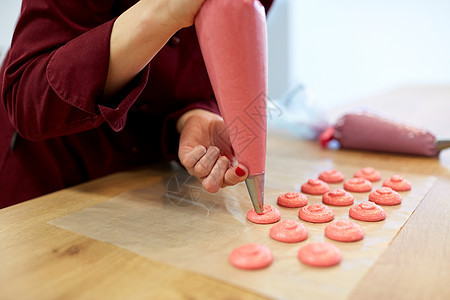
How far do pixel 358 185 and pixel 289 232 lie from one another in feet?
0.84

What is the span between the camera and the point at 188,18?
0.51 metres

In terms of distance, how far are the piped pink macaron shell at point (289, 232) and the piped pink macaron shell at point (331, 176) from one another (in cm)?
25

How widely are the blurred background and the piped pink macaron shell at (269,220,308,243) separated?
201cm

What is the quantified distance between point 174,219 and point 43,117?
0.26m

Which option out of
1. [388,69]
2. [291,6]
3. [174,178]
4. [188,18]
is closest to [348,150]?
[174,178]

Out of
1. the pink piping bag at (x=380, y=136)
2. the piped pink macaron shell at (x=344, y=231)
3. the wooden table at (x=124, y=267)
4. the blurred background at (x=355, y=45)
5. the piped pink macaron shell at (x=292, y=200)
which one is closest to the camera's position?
the wooden table at (x=124, y=267)

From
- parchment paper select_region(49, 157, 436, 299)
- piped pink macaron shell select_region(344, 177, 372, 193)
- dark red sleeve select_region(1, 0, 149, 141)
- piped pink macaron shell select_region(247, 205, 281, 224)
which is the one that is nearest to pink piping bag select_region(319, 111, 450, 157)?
parchment paper select_region(49, 157, 436, 299)

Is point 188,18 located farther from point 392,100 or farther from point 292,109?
point 392,100

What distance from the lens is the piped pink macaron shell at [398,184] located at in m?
0.73

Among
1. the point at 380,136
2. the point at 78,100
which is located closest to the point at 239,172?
the point at 78,100

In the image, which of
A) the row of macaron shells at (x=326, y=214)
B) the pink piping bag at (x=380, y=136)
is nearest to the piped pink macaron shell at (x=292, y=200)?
the row of macaron shells at (x=326, y=214)

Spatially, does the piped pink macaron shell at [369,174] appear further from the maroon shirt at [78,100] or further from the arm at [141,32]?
the arm at [141,32]

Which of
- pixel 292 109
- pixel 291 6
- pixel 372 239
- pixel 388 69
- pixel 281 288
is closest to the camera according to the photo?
pixel 281 288

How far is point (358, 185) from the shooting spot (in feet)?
2.41
